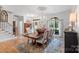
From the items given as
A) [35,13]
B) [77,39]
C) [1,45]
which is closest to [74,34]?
[77,39]

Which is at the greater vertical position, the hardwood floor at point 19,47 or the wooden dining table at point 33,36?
the wooden dining table at point 33,36

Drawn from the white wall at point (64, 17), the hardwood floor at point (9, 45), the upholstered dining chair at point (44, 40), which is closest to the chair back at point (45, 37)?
the upholstered dining chair at point (44, 40)

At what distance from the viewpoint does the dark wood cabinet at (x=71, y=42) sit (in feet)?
8.47

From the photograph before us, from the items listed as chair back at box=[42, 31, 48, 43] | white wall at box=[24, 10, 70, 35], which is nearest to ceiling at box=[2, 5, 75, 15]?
white wall at box=[24, 10, 70, 35]

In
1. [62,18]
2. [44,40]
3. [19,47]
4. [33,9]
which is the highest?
[33,9]

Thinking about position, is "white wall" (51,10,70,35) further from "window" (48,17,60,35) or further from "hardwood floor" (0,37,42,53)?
"hardwood floor" (0,37,42,53)

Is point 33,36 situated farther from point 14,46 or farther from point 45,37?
point 14,46

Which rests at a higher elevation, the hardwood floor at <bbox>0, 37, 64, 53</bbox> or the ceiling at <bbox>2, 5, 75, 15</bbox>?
the ceiling at <bbox>2, 5, 75, 15</bbox>

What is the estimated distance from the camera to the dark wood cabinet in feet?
8.47

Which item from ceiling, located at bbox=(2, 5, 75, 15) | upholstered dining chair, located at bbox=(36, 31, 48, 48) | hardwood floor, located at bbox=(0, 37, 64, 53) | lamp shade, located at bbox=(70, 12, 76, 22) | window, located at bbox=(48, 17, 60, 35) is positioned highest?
ceiling, located at bbox=(2, 5, 75, 15)

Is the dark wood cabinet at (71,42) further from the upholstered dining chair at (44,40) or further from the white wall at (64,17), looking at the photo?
the upholstered dining chair at (44,40)

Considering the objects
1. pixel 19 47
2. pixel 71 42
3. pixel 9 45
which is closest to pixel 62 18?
pixel 71 42

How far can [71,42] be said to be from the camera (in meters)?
2.59
